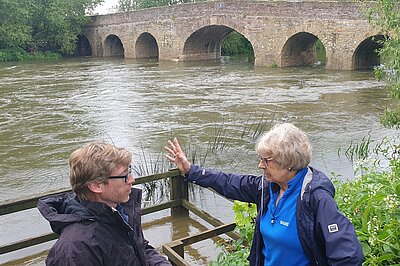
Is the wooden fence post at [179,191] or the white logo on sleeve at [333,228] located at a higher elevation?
the white logo on sleeve at [333,228]

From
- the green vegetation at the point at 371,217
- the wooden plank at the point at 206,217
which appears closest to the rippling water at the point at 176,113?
the wooden plank at the point at 206,217

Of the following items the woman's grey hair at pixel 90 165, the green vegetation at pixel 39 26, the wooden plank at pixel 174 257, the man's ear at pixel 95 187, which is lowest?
the wooden plank at pixel 174 257

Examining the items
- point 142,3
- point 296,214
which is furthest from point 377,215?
point 142,3

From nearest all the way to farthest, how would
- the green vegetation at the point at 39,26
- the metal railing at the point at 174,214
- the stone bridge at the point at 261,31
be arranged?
the metal railing at the point at 174,214 < the stone bridge at the point at 261,31 < the green vegetation at the point at 39,26

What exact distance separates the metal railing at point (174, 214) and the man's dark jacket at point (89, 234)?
1124 mm

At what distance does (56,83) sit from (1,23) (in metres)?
18.6

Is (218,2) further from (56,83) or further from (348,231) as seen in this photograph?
(348,231)

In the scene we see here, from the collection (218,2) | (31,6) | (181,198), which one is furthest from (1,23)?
(181,198)

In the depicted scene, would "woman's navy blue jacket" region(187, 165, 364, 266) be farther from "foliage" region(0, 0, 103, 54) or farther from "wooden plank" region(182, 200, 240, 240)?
"foliage" region(0, 0, 103, 54)

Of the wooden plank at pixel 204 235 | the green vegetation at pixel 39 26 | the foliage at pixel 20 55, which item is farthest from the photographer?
the green vegetation at pixel 39 26

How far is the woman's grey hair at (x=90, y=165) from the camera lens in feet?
7.19

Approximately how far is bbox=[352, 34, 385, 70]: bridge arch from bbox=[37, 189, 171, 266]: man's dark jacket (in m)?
21.4

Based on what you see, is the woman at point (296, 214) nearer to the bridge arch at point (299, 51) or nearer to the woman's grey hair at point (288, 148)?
the woman's grey hair at point (288, 148)

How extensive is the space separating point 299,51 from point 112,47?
19171mm
